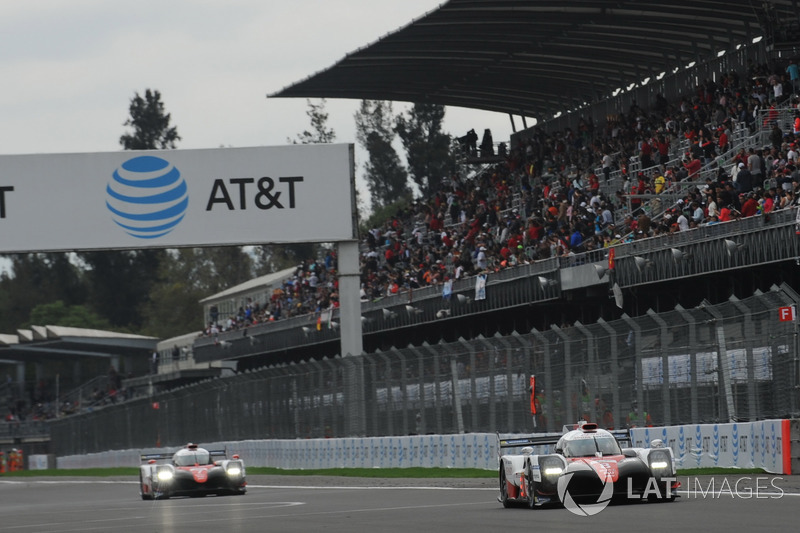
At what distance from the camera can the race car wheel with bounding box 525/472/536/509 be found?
56.7ft

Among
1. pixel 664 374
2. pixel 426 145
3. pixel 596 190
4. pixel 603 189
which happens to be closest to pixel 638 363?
pixel 664 374

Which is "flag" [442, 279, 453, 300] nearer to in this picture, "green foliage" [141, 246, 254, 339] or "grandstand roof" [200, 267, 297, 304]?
"grandstand roof" [200, 267, 297, 304]

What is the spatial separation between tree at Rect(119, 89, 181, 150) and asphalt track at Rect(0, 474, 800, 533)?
103857mm

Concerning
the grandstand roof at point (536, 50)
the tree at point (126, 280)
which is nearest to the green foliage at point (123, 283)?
the tree at point (126, 280)

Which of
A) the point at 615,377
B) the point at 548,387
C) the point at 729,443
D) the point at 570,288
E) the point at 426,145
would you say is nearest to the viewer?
the point at 729,443

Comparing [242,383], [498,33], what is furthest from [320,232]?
[498,33]

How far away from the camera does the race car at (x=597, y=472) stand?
1655cm

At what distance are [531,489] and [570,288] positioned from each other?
63.8 ft

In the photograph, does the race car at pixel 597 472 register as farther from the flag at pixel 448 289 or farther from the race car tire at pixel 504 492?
the flag at pixel 448 289

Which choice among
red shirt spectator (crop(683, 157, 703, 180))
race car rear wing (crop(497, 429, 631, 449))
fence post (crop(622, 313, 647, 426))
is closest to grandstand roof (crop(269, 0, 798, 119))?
red shirt spectator (crop(683, 157, 703, 180))

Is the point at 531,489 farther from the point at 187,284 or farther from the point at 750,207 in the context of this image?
the point at 187,284

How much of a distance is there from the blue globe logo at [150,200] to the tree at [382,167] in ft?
254

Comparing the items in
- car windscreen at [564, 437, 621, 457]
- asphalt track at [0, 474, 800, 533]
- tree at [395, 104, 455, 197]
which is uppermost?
tree at [395, 104, 455, 197]

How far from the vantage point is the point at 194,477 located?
2717 centimetres
